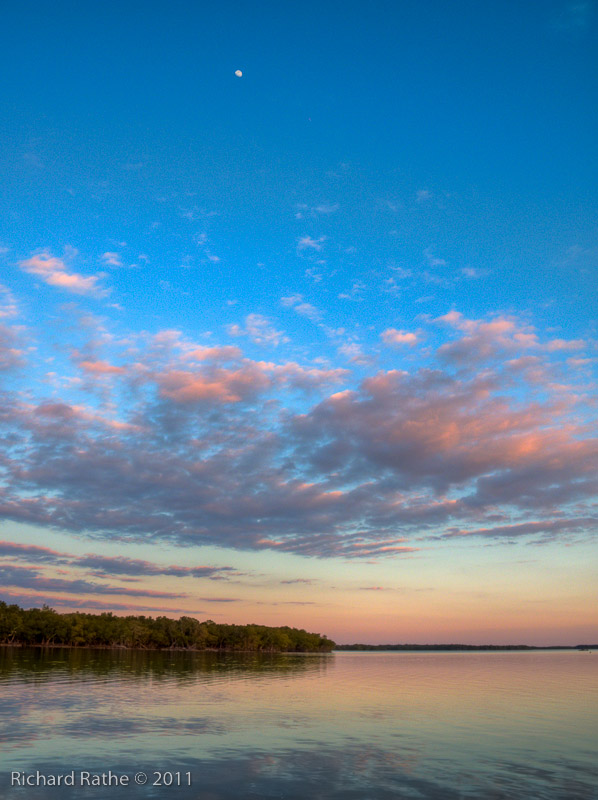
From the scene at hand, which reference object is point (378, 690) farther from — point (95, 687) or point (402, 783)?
point (402, 783)

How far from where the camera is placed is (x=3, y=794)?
2095 centimetres

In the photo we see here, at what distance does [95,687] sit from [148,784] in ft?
155

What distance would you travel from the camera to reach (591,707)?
2192 inches

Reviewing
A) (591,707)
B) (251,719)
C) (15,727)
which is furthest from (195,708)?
(591,707)

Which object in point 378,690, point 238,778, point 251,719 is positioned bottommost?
point 378,690

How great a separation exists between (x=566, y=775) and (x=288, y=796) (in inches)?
569

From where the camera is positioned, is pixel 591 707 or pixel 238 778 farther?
pixel 591 707

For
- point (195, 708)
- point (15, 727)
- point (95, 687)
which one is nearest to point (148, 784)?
Answer: point (15, 727)

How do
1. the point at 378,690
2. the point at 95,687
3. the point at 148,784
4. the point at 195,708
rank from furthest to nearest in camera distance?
the point at 378,690
the point at 95,687
the point at 195,708
the point at 148,784

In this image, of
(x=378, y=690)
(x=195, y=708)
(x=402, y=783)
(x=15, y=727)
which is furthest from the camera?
(x=378, y=690)

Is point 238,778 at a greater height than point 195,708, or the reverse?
point 238,778

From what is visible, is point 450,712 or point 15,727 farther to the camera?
point 450,712

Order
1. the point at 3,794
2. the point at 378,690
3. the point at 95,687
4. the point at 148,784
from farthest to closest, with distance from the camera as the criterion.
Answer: the point at 378,690
the point at 95,687
the point at 148,784
the point at 3,794

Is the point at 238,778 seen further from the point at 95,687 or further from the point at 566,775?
the point at 95,687
